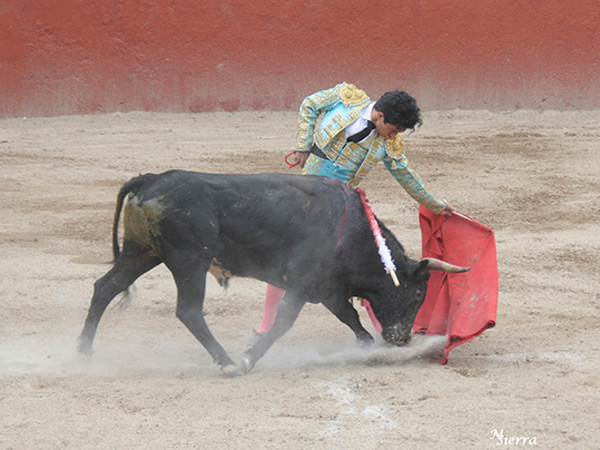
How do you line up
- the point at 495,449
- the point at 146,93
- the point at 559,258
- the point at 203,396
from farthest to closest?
the point at 146,93, the point at 559,258, the point at 203,396, the point at 495,449

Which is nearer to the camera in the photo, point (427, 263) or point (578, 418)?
point (578, 418)

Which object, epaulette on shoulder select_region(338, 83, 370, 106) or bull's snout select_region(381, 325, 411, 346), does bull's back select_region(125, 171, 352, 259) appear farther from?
bull's snout select_region(381, 325, 411, 346)

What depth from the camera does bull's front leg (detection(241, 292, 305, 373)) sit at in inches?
155

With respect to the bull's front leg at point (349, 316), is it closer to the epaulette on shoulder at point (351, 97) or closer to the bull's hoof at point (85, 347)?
the epaulette on shoulder at point (351, 97)

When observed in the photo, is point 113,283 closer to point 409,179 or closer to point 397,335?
point 397,335

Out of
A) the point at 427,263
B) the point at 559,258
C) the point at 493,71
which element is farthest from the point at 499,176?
the point at 427,263

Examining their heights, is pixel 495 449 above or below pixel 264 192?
below

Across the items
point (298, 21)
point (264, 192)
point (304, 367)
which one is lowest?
point (304, 367)

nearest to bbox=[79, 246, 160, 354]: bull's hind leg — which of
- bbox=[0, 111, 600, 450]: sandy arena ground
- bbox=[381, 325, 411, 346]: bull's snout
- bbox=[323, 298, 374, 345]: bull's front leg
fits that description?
bbox=[0, 111, 600, 450]: sandy arena ground

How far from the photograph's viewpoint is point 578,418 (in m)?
3.36

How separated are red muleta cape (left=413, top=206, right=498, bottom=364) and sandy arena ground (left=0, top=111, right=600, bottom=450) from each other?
0.63 ft

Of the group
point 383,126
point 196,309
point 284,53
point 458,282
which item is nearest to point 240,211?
point 196,309

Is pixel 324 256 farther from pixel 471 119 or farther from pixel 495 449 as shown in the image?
pixel 471 119

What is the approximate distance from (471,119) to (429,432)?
8364mm
